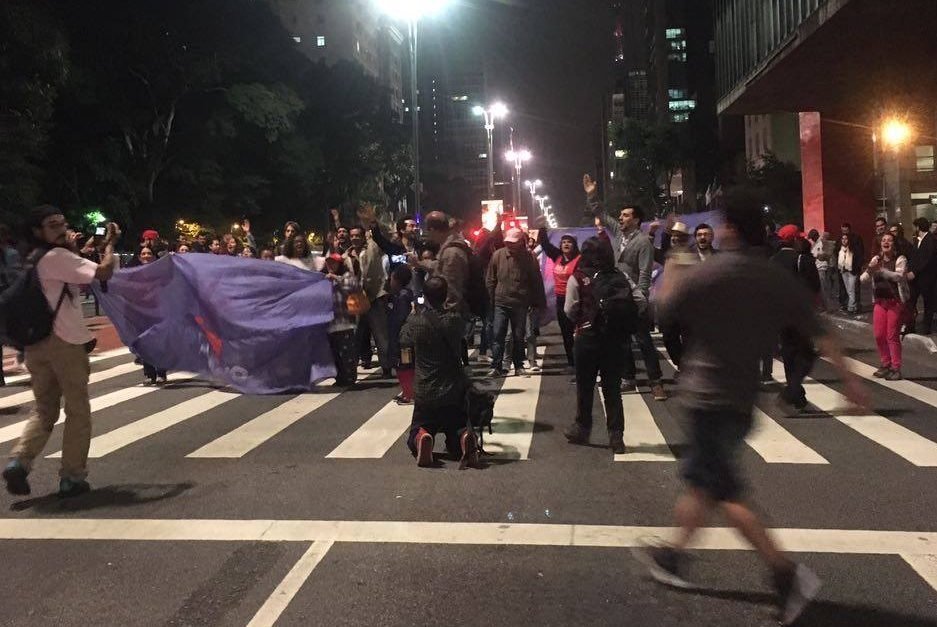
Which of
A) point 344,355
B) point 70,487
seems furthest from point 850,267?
point 70,487

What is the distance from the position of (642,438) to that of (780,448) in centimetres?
112

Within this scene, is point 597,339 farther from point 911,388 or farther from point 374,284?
point 911,388

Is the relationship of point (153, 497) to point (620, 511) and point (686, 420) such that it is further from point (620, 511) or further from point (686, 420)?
point (686, 420)

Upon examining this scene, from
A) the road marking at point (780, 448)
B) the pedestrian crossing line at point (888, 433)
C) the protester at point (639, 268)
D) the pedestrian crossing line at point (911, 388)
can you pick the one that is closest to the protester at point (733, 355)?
the road marking at point (780, 448)

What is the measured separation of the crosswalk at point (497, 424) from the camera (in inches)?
276

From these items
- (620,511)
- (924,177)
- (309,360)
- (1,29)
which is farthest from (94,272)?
(924,177)

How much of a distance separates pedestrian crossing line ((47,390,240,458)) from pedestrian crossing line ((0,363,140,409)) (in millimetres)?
1053

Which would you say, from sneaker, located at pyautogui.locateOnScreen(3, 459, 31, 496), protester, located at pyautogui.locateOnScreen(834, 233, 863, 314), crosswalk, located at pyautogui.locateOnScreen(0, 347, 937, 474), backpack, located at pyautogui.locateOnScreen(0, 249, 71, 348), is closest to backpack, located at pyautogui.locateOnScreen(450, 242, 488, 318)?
crosswalk, located at pyautogui.locateOnScreen(0, 347, 937, 474)

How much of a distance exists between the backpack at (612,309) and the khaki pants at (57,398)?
373cm

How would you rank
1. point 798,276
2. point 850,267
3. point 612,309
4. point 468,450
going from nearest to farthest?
point 468,450 → point 612,309 → point 798,276 → point 850,267

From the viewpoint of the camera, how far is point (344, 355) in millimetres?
10609

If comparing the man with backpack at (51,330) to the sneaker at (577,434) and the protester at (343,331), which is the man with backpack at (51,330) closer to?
the sneaker at (577,434)

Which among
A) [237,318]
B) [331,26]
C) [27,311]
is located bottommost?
[237,318]

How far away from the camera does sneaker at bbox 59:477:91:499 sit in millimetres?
6008
